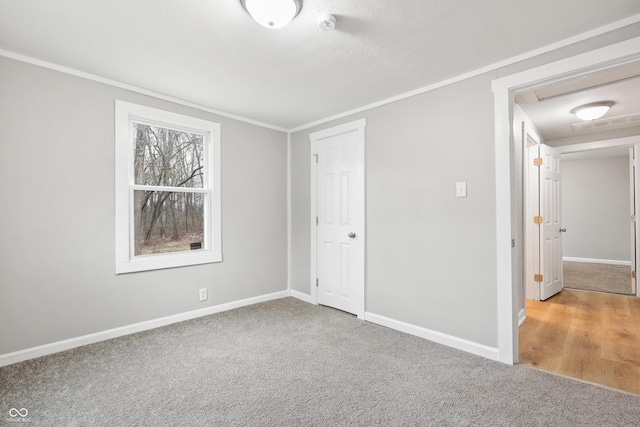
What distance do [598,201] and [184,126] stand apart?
848 cm

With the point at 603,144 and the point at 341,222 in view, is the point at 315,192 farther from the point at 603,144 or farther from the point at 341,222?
the point at 603,144

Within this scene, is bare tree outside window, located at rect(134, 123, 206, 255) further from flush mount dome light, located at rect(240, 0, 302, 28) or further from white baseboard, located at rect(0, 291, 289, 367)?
flush mount dome light, located at rect(240, 0, 302, 28)

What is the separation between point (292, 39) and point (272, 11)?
375 mm

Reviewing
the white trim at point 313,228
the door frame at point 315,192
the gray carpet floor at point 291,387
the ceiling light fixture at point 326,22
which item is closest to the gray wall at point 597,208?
the door frame at point 315,192

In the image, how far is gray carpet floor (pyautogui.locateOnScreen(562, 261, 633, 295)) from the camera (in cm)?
460

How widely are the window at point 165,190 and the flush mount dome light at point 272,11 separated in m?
1.81

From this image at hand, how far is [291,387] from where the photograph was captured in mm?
2010

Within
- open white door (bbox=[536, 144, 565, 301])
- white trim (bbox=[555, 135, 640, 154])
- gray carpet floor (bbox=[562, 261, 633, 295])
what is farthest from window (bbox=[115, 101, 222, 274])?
gray carpet floor (bbox=[562, 261, 633, 295])

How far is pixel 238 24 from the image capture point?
1896 millimetres

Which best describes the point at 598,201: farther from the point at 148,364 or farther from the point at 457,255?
the point at 148,364

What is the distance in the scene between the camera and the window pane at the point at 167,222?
119 inches

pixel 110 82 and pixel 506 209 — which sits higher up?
pixel 110 82

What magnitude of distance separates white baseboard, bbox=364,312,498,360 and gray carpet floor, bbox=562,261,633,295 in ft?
11.3

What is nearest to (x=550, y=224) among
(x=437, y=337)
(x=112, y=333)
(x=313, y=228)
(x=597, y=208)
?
(x=437, y=337)
